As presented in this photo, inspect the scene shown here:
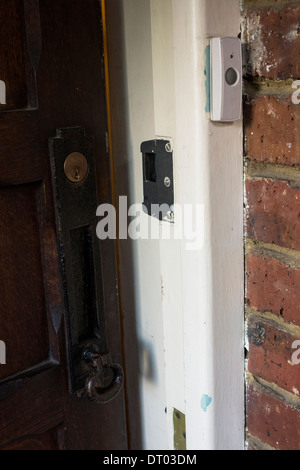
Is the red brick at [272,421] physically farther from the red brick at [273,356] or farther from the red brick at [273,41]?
the red brick at [273,41]

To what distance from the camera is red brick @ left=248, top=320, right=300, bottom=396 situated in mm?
861

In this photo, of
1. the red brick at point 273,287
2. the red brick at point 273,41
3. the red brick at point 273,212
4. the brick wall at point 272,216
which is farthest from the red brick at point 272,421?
the red brick at point 273,41

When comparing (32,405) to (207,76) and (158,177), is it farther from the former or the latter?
(207,76)

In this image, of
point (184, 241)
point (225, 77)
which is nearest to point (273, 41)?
point (225, 77)

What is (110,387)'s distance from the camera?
0.94m

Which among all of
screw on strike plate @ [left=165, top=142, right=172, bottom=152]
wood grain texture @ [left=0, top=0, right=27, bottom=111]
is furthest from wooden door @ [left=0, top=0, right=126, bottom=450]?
screw on strike plate @ [left=165, top=142, right=172, bottom=152]

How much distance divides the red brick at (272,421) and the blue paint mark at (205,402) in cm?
8

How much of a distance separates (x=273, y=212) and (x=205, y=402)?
13.4 inches

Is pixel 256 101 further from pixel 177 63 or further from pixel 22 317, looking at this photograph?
pixel 22 317

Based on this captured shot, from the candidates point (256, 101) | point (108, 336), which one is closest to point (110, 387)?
point (108, 336)

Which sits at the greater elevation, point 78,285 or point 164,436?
point 78,285

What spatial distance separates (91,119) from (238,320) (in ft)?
1.33

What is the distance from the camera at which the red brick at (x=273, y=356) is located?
2.83ft

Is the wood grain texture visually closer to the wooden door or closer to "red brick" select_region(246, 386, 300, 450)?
the wooden door
